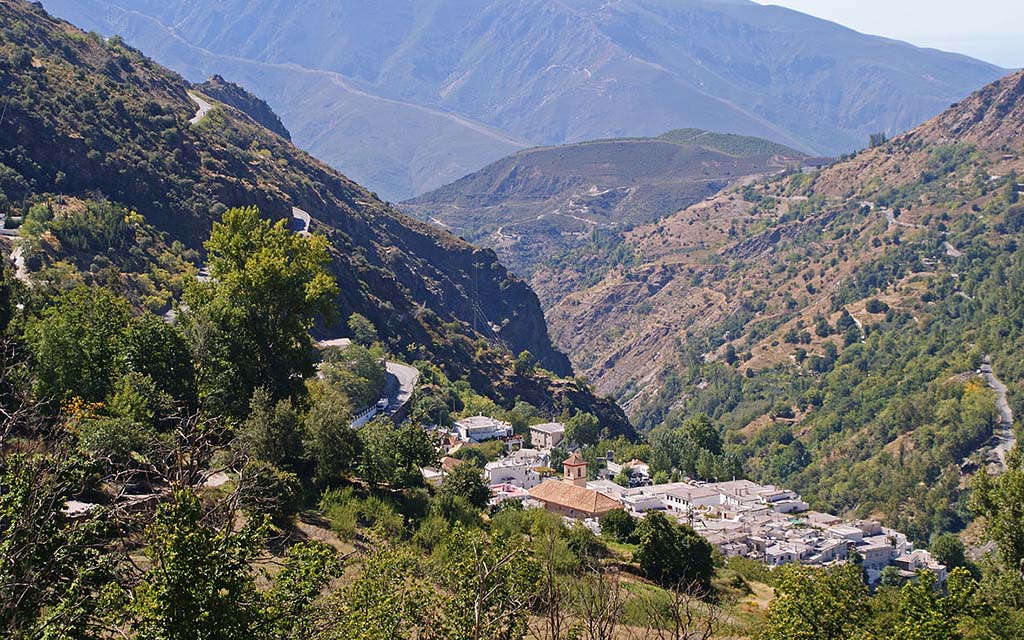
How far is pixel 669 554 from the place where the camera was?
28516mm

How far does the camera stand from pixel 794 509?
57062 millimetres

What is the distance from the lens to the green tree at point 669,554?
28.3m

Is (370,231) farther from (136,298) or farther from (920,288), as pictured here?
(920,288)

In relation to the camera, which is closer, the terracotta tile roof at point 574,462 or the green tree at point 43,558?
the green tree at point 43,558

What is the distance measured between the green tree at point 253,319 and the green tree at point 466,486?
5.59 metres

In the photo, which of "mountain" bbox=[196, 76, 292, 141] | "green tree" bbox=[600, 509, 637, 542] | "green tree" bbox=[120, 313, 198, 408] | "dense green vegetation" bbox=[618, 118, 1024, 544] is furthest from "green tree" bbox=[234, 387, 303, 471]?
"mountain" bbox=[196, 76, 292, 141]

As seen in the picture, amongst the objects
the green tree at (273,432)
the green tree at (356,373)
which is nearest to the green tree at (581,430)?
the green tree at (356,373)

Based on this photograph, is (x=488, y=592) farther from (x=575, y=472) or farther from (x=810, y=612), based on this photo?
(x=575, y=472)

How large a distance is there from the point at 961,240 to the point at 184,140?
10043cm

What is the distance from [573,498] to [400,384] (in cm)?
2143

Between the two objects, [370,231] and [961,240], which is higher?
[961,240]

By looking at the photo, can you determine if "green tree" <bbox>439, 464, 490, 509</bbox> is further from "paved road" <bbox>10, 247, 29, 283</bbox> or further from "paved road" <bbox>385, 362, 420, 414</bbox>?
"paved road" <bbox>10, 247, 29, 283</bbox>

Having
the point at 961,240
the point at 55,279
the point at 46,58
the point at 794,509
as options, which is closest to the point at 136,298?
the point at 55,279

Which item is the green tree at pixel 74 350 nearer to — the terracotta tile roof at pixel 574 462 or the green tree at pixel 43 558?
the green tree at pixel 43 558
